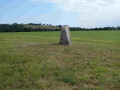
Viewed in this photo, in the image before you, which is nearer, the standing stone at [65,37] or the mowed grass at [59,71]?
the mowed grass at [59,71]

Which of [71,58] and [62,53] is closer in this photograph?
[71,58]

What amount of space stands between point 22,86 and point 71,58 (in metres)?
3.12

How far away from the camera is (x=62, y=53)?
8023 millimetres

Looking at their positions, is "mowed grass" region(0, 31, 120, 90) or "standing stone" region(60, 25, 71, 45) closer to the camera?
"mowed grass" region(0, 31, 120, 90)

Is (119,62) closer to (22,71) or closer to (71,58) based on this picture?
(71,58)

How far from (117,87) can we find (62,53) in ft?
12.1

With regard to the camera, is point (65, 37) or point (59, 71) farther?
point (65, 37)

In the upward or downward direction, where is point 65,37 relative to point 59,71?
upward

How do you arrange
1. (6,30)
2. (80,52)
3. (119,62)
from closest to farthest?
(119,62) < (80,52) < (6,30)

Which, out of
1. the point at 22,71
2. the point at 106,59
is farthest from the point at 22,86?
the point at 106,59

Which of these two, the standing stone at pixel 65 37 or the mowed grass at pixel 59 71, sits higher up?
the standing stone at pixel 65 37

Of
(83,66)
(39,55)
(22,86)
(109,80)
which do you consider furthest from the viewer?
(39,55)

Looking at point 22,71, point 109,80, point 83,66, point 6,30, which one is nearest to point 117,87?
point 109,80

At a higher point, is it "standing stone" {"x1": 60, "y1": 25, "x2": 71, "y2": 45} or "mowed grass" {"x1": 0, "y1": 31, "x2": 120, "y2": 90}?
"standing stone" {"x1": 60, "y1": 25, "x2": 71, "y2": 45}
